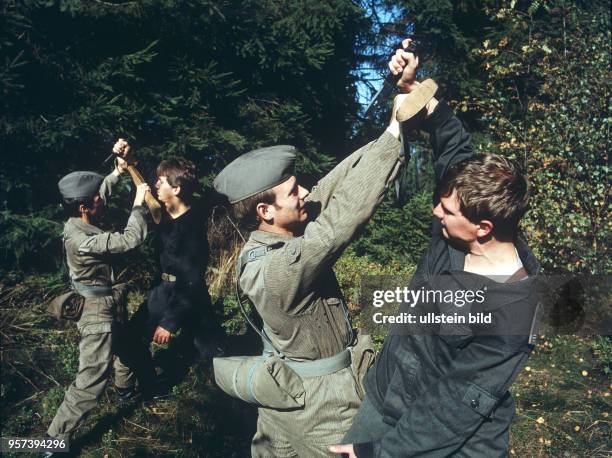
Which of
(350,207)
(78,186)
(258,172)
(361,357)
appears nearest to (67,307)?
(78,186)

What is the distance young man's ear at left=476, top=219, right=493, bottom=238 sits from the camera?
1729 millimetres

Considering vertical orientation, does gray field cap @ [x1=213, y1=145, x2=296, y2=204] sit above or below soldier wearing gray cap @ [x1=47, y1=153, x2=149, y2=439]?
above

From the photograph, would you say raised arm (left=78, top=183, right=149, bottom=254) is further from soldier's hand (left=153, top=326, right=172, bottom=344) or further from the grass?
the grass

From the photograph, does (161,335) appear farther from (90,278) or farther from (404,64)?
(404,64)

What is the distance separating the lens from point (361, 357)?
222 centimetres

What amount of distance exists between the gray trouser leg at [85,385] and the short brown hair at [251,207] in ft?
7.87

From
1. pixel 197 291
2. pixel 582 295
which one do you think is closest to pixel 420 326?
pixel 197 291

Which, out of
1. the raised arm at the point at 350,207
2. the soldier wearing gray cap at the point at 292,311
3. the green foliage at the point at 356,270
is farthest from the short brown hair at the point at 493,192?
the green foliage at the point at 356,270

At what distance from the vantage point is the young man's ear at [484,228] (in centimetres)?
173

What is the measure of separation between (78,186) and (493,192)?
11.3ft

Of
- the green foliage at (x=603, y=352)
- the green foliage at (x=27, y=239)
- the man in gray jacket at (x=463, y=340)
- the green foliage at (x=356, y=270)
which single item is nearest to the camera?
the man in gray jacket at (x=463, y=340)

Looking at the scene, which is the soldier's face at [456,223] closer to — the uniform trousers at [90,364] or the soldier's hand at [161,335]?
the soldier's hand at [161,335]

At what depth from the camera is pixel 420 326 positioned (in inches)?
71.3

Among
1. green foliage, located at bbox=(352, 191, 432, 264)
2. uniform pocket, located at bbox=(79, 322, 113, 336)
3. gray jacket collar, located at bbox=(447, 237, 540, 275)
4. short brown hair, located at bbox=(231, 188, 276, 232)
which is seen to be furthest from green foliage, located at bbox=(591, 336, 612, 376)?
uniform pocket, located at bbox=(79, 322, 113, 336)
